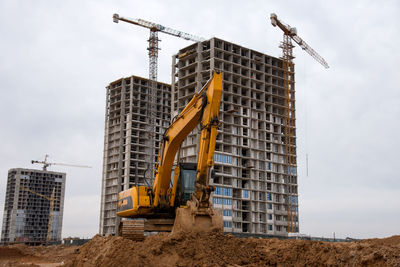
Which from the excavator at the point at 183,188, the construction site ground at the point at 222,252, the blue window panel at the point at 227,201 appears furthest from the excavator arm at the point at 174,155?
the blue window panel at the point at 227,201

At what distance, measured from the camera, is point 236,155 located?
76438 millimetres

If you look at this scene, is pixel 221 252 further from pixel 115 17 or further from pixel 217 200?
pixel 115 17

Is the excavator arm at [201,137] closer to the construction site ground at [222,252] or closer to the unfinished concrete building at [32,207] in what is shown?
the construction site ground at [222,252]

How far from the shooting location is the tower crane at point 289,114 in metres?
84.0

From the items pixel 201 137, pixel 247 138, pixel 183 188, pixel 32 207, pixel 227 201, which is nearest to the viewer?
pixel 201 137

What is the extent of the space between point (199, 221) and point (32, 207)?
112m

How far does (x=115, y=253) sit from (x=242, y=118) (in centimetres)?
6533

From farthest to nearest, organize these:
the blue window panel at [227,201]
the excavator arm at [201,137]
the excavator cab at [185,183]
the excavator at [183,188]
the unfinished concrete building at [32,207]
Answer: the unfinished concrete building at [32,207] → the blue window panel at [227,201] → the excavator cab at [185,183] → the excavator arm at [201,137] → the excavator at [183,188]

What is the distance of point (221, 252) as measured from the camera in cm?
1541

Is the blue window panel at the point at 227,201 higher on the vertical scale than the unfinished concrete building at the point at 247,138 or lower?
lower

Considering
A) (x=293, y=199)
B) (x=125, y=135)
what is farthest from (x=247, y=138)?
(x=125, y=135)

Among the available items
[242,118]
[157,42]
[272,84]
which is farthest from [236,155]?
[157,42]

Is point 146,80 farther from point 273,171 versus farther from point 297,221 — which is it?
point 297,221

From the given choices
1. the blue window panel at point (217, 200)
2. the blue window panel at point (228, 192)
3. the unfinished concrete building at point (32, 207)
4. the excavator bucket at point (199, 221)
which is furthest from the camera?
the unfinished concrete building at point (32, 207)
